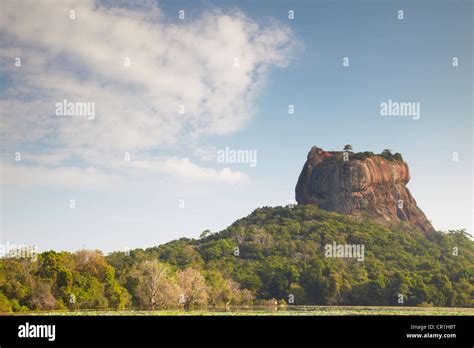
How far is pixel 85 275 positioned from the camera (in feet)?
165

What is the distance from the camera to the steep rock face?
111688mm

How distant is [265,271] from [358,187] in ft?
159

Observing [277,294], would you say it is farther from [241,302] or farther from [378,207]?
[378,207]

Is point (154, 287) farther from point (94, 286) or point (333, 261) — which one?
point (333, 261)

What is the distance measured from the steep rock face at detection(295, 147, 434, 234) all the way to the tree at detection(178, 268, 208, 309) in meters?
60.2

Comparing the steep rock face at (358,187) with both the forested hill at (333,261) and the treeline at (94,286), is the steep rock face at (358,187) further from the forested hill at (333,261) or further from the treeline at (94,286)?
the treeline at (94,286)

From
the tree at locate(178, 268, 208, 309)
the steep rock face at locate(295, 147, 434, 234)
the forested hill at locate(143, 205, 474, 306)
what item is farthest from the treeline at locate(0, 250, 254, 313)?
the steep rock face at locate(295, 147, 434, 234)

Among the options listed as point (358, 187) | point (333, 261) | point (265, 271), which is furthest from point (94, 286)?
point (358, 187)

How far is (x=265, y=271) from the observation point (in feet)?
230

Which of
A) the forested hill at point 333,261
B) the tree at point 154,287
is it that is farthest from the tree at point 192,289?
the forested hill at point 333,261

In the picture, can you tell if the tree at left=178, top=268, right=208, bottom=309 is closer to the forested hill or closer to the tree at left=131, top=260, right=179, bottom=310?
the tree at left=131, top=260, right=179, bottom=310

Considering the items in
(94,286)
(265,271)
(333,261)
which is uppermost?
(333,261)
